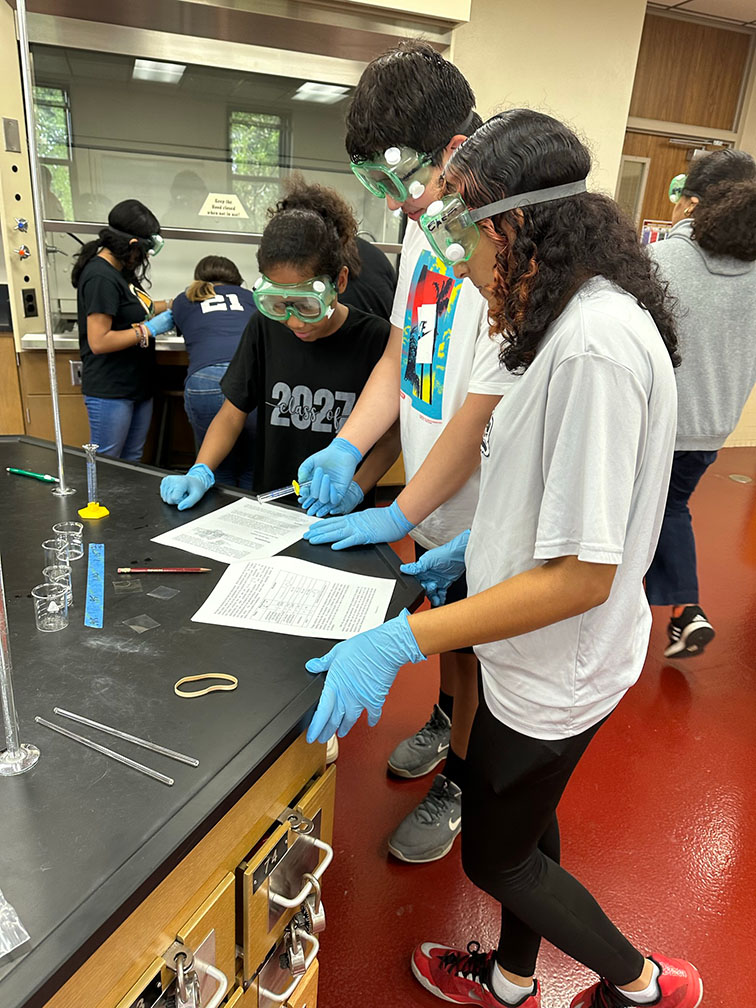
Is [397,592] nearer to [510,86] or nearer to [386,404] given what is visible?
[386,404]

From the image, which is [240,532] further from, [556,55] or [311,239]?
[556,55]

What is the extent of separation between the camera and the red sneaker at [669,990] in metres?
Answer: 1.16

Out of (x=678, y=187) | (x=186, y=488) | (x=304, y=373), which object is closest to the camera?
(x=186, y=488)

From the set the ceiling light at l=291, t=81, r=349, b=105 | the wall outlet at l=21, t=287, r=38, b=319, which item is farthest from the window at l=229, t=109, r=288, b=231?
the wall outlet at l=21, t=287, r=38, b=319

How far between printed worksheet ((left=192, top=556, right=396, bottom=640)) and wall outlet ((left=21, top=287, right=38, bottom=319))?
94.7 inches

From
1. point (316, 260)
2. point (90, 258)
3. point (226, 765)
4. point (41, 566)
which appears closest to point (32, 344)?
point (90, 258)

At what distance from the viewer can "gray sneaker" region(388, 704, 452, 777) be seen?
1789 mm

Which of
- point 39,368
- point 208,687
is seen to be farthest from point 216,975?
point 39,368

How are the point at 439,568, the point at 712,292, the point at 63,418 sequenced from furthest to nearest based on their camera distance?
the point at 63,418 < the point at 712,292 < the point at 439,568

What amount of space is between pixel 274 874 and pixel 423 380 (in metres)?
0.92

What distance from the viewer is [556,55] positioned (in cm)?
345

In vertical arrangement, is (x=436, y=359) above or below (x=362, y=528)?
above

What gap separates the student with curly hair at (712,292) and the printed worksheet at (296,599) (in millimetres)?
1158

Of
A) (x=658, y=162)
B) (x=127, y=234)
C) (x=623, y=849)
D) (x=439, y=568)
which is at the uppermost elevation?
(x=658, y=162)
